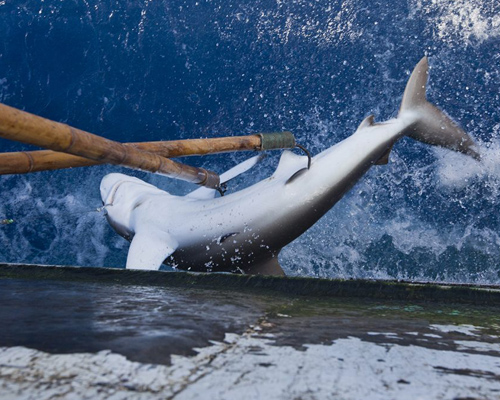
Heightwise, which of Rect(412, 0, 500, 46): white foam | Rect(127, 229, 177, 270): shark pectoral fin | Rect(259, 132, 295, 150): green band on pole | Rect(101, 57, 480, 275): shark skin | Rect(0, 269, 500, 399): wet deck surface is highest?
Rect(412, 0, 500, 46): white foam

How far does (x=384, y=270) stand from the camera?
6031mm

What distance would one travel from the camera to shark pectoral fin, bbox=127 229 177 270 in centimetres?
471

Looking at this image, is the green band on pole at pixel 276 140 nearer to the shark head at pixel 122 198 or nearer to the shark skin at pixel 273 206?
the shark skin at pixel 273 206

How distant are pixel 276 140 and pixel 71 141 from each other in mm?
2276

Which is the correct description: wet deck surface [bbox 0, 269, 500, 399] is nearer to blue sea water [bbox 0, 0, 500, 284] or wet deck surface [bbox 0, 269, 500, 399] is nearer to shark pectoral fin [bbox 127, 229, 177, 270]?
shark pectoral fin [bbox 127, 229, 177, 270]

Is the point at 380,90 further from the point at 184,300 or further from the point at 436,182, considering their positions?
the point at 184,300

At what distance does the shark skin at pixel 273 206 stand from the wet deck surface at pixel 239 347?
196 centimetres

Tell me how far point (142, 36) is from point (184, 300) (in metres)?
6.00

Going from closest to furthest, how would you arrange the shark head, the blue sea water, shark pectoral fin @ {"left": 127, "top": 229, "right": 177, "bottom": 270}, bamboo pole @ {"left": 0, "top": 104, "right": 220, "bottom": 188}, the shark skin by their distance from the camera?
bamboo pole @ {"left": 0, "top": 104, "right": 220, "bottom": 188}
the shark skin
shark pectoral fin @ {"left": 127, "top": 229, "right": 177, "bottom": 270}
the shark head
the blue sea water

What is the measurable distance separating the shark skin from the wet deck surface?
1960mm

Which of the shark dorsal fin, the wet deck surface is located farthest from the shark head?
the wet deck surface

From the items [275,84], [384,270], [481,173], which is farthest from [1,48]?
[481,173]

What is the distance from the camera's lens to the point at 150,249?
15.8 ft

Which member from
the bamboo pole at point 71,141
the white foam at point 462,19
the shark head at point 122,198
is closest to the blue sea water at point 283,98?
the white foam at point 462,19
